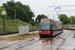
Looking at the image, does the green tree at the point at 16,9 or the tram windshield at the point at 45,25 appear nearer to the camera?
the tram windshield at the point at 45,25

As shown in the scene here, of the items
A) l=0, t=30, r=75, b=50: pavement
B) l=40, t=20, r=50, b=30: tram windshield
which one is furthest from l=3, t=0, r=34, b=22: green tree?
l=0, t=30, r=75, b=50: pavement

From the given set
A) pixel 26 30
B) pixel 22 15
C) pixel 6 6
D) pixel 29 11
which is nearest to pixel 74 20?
pixel 29 11

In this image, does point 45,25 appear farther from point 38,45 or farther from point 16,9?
point 16,9

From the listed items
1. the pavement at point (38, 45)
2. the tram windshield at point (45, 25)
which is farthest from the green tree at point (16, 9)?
the pavement at point (38, 45)

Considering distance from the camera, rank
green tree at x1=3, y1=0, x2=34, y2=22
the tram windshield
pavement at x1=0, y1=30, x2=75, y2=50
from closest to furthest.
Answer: pavement at x1=0, y1=30, x2=75, y2=50
the tram windshield
green tree at x1=3, y1=0, x2=34, y2=22

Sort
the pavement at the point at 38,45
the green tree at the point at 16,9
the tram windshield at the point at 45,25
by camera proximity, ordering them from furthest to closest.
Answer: the green tree at the point at 16,9 < the tram windshield at the point at 45,25 < the pavement at the point at 38,45

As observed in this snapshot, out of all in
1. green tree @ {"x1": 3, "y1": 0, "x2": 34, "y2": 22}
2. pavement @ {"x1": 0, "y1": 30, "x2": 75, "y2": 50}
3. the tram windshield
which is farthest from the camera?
green tree @ {"x1": 3, "y1": 0, "x2": 34, "y2": 22}

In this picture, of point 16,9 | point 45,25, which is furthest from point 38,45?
point 16,9

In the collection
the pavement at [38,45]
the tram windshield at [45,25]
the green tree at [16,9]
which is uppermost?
the green tree at [16,9]

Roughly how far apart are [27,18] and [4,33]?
7111 centimetres

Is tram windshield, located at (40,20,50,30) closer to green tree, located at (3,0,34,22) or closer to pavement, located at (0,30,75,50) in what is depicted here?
pavement, located at (0,30,75,50)

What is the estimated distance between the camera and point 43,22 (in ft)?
75.5

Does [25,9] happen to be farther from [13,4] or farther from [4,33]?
[4,33]

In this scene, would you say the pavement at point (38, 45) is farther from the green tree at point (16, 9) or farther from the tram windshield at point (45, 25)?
the green tree at point (16, 9)
